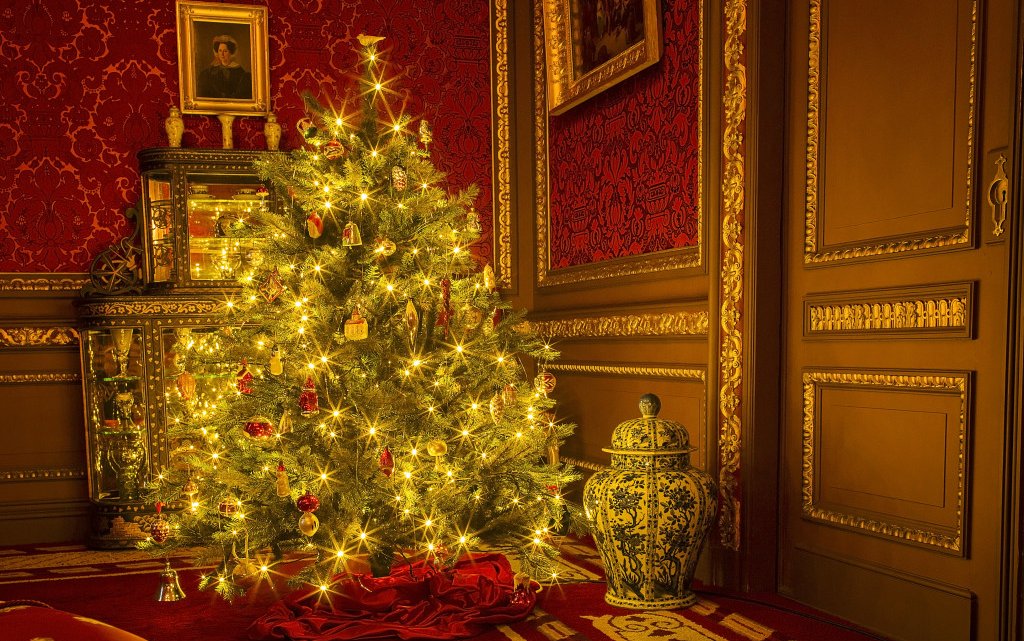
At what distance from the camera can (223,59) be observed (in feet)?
14.1

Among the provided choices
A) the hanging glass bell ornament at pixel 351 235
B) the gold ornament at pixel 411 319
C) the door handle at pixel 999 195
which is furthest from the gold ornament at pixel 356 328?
the door handle at pixel 999 195

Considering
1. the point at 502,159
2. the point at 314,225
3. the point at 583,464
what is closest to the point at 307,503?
the point at 314,225

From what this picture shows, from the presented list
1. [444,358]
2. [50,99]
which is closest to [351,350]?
[444,358]

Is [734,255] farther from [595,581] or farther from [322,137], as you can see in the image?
[322,137]

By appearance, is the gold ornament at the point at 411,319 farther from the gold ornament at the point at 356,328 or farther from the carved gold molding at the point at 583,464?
the carved gold molding at the point at 583,464

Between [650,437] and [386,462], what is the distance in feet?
Result: 2.82

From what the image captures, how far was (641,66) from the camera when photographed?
3436 millimetres

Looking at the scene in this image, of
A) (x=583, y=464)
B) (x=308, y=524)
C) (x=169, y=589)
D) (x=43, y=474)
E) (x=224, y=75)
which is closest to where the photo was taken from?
(x=308, y=524)

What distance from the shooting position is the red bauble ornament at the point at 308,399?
2553 mm

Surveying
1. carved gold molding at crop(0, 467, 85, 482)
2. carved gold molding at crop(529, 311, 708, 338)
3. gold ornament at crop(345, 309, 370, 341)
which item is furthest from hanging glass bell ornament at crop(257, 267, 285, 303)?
carved gold molding at crop(0, 467, 85, 482)

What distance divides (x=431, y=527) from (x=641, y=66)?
2116mm

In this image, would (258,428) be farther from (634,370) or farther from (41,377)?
(41,377)

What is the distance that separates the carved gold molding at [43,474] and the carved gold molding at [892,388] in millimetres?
3544

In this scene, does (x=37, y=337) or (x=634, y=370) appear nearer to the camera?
(x=634, y=370)
